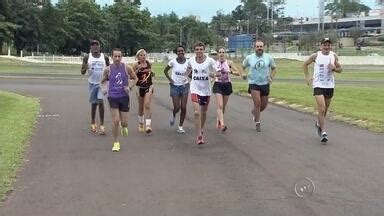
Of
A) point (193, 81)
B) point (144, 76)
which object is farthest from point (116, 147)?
point (144, 76)

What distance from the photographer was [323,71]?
39.5ft

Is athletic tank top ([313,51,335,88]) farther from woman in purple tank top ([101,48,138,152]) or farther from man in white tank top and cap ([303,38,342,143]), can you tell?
woman in purple tank top ([101,48,138,152])

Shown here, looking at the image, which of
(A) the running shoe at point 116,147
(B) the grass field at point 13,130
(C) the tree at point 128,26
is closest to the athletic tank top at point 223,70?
(A) the running shoe at point 116,147

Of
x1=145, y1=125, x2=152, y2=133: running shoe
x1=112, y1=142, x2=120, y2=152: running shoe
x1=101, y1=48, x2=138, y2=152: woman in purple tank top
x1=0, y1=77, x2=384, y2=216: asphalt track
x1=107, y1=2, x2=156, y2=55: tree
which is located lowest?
x1=0, y1=77, x2=384, y2=216: asphalt track

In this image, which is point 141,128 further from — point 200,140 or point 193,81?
point 200,140

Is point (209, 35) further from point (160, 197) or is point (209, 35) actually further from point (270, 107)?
point (160, 197)

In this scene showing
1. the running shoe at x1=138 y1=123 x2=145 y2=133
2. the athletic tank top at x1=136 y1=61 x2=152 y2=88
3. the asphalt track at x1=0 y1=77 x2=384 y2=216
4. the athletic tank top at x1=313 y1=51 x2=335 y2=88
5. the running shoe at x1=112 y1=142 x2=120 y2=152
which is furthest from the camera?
the athletic tank top at x1=136 y1=61 x2=152 y2=88

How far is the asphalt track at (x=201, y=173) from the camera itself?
6879mm

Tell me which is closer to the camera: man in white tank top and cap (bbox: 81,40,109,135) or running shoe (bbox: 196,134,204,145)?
running shoe (bbox: 196,134,204,145)

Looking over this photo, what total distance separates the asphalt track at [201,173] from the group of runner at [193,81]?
1.33 feet

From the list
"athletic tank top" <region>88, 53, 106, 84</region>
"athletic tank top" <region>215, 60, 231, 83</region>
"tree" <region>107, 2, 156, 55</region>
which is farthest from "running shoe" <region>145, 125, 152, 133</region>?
"tree" <region>107, 2, 156, 55</region>

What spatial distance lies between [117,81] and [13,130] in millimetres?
3221

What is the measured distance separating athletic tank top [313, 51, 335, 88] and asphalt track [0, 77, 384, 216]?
3.36 ft

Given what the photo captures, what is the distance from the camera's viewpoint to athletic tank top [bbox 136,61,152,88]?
13516mm
